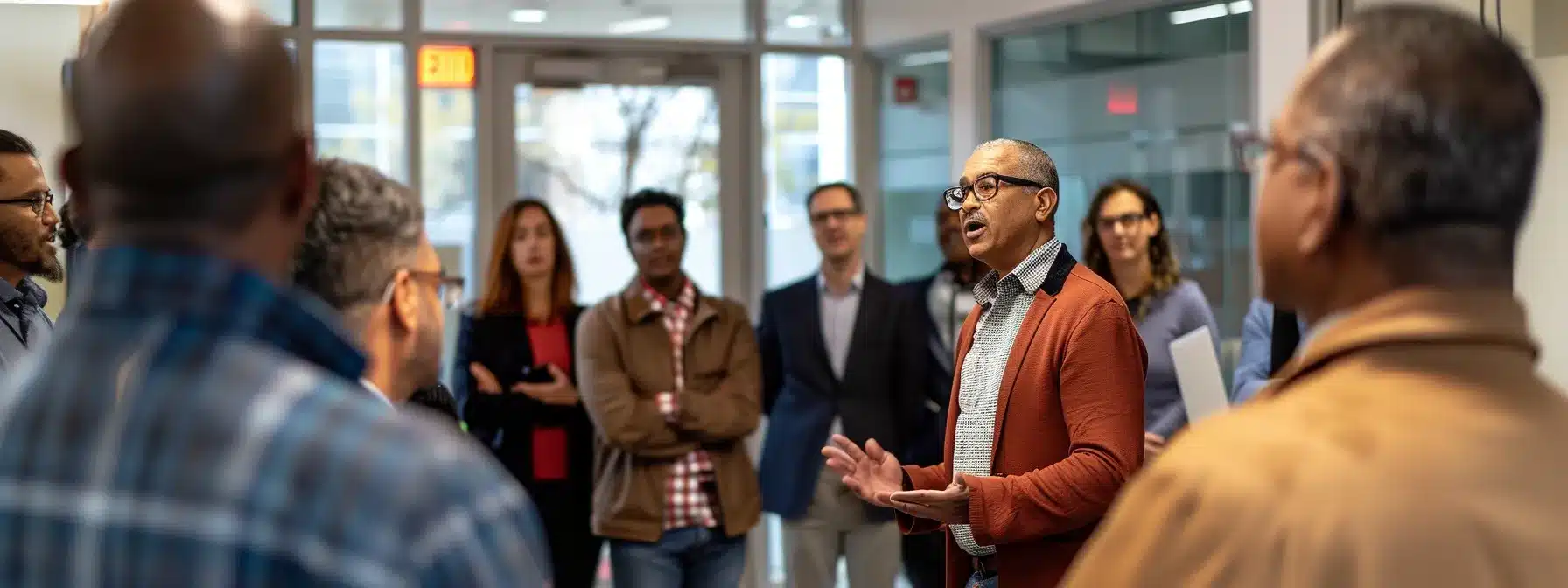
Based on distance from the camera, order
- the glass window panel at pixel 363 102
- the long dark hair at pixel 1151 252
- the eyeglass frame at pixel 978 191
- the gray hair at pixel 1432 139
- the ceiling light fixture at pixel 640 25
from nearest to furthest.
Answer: the gray hair at pixel 1432 139
the eyeglass frame at pixel 978 191
the long dark hair at pixel 1151 252
the glass window panel at pixel 363 102
the ceiling light fixture at pixel 640 25

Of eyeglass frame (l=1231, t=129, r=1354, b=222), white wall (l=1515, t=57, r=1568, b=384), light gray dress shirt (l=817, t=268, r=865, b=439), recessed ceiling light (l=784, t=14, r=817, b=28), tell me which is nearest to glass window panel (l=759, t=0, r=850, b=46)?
recessed ceiling light (l=784, t=14, r=817, b=28)

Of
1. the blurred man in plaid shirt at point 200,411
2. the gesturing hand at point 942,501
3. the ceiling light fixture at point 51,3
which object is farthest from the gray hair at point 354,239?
the ceiling light fixture at point 51,3

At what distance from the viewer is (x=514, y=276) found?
5.44m

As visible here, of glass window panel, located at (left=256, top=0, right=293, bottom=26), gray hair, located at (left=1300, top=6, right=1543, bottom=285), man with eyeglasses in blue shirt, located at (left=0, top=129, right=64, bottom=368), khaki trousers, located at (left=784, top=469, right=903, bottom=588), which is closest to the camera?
gray hair, located at (left=1300, top=6, right=1543, bottom=285)

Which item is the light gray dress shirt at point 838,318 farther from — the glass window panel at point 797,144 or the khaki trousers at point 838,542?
the glass window panel at point 797,144

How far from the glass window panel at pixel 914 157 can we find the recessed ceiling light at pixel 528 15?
1744 millimetres

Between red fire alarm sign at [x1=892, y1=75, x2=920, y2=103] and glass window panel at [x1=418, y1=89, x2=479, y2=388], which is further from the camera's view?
red fire alarm sign at [x1=892, y1=75, x2=920, y2=103]

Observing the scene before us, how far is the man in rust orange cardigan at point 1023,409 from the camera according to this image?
2820 millimetres

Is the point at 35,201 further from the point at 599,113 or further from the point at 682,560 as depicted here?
the point at 599,113

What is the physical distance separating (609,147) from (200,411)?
21.3ft

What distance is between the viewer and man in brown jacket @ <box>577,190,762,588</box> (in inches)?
191

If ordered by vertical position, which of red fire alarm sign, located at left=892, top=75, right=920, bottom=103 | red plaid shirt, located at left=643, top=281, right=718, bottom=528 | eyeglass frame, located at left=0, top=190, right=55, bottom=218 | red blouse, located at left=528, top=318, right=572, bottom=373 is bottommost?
red plaid shirt, located at left=643, top=281, right=718, bottom=528

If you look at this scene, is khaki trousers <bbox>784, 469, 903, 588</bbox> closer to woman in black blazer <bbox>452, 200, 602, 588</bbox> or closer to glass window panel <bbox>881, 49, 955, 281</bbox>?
woman in black blazer <bbox>452, 200, 602, 588</bbox>

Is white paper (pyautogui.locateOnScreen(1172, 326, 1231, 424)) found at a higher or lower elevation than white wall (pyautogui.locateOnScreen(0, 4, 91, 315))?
lower
